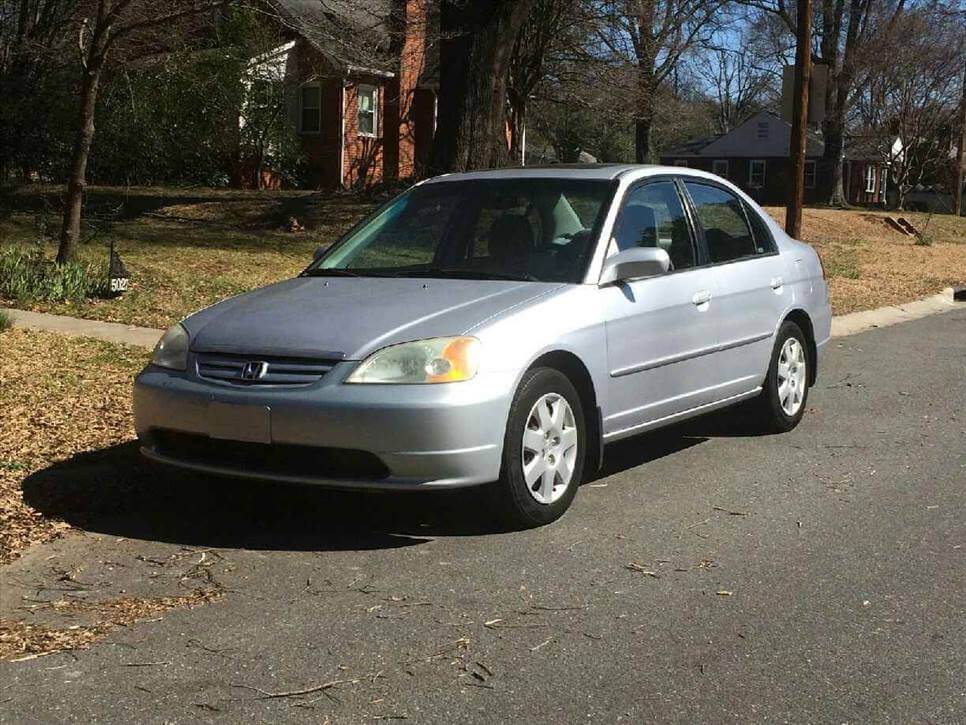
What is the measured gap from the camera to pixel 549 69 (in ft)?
112

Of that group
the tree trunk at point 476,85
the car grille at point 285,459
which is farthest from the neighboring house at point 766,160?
the car grille at point 285,459

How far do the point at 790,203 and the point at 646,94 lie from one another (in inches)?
709

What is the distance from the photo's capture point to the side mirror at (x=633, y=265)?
21.1ft

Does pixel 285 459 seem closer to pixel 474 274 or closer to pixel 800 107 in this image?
pixel 474 274

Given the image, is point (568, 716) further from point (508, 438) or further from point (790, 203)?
point (790, 203)

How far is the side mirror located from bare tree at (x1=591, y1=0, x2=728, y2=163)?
25.2m

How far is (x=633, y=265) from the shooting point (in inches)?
253

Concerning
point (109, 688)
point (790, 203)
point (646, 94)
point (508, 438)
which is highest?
point (646, 94)

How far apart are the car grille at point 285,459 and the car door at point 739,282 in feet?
8.34

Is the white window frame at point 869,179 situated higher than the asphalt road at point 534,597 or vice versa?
the white window frame at point 869,179

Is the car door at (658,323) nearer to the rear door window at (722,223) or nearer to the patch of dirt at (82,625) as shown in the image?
the rear door window at (722,223)

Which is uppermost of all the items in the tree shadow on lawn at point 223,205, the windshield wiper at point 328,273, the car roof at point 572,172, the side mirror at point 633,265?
the car roof at point 572,172

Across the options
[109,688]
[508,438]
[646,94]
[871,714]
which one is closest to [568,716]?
[871,714]

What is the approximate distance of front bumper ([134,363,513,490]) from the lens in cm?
541
